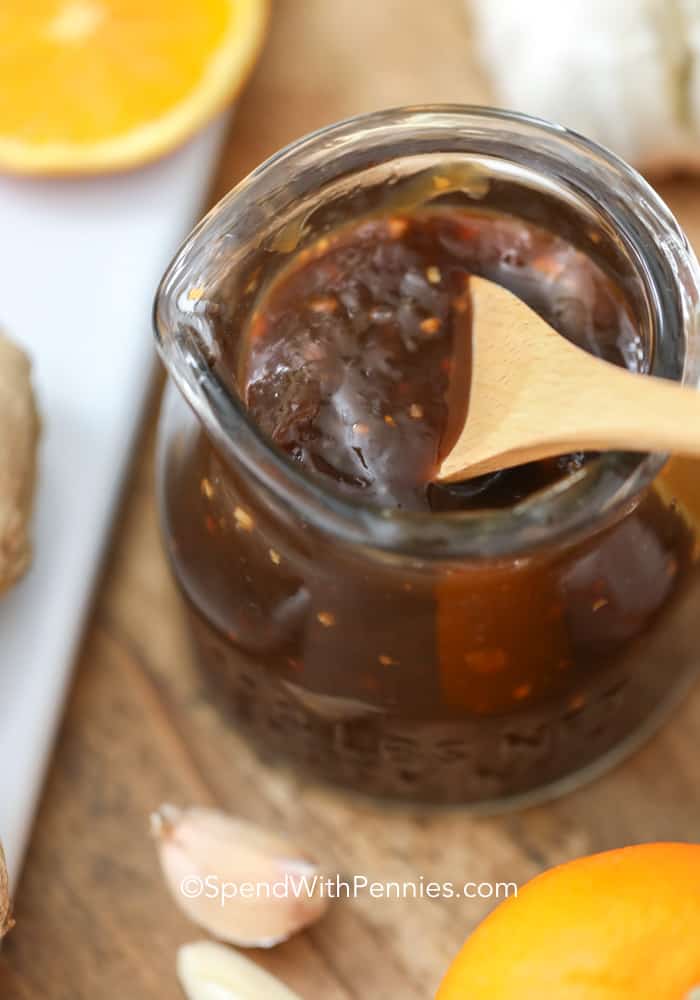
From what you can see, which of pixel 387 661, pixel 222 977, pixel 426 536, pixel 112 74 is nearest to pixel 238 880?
pixel 222 977

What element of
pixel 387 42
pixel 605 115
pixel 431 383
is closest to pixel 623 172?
pixel 431 383

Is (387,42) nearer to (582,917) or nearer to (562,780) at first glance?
(562,780)

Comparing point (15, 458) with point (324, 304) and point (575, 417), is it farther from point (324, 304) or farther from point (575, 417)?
point (575, 417)

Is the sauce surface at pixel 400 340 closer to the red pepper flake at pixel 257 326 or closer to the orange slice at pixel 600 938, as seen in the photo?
the red pepper flake at pixel 257 326

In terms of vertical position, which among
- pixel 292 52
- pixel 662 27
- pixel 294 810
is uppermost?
pixel 662 27

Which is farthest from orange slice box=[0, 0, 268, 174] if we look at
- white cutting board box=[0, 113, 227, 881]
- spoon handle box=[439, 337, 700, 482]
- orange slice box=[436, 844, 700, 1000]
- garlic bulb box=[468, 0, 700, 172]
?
orange slice box=[436, 844, 700, 1000]
